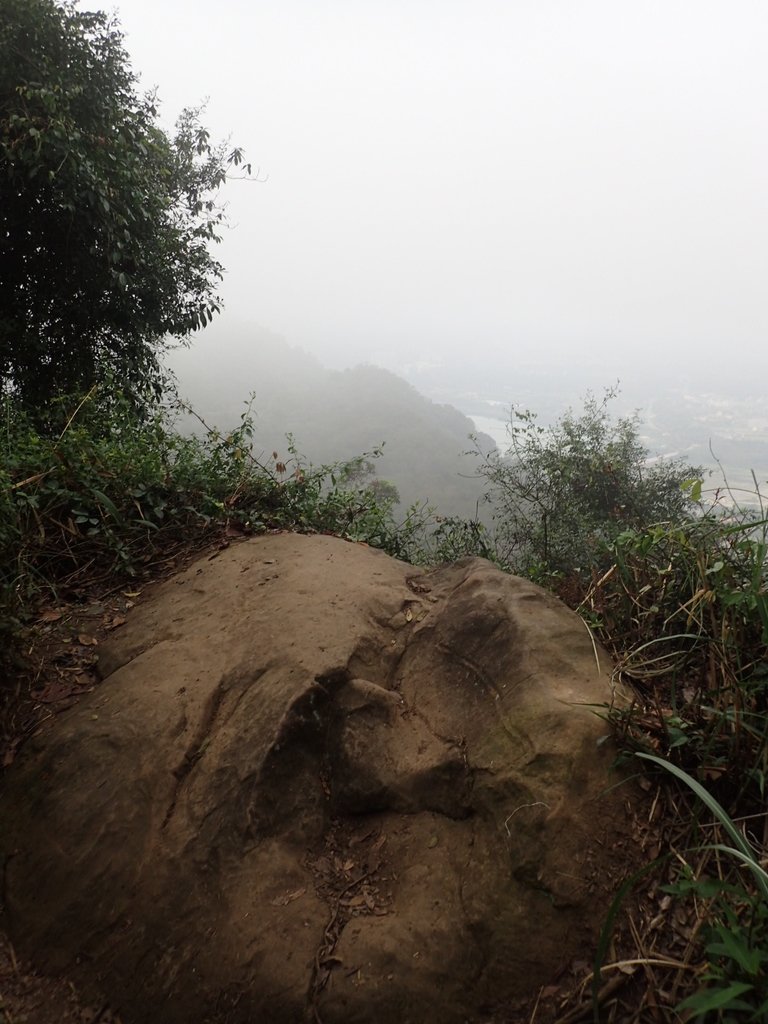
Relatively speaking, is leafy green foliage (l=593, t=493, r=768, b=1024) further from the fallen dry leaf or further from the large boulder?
the fallen dry leaf

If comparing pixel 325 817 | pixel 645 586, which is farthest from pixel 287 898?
pixel 645 586

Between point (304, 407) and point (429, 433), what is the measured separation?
52.8 ft

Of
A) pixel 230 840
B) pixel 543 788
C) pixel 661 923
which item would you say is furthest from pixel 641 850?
pixel 230 840

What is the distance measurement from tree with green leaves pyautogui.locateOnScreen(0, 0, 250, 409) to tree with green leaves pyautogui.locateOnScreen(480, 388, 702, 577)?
5.95m

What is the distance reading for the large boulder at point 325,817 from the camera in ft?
5.80

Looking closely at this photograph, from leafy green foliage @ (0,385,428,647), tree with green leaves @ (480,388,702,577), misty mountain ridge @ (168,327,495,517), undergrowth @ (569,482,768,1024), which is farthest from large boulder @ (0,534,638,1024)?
misty mountain ridge @ (168,327,495,517)

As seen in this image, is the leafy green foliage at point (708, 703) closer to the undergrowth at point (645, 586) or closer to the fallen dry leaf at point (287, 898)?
the undergrowth at point (645, 586)

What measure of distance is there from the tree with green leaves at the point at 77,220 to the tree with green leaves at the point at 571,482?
19.5 feet

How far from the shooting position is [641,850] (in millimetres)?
1844

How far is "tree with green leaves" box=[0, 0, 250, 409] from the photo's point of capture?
16.2 ft

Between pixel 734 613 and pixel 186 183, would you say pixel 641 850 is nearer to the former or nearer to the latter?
pixel 734 613

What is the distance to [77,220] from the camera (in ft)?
18.4

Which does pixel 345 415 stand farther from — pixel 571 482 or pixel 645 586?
pixel 645 586

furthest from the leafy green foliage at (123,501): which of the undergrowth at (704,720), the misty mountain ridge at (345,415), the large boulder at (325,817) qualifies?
the misty mountain ridge at (345,415)
